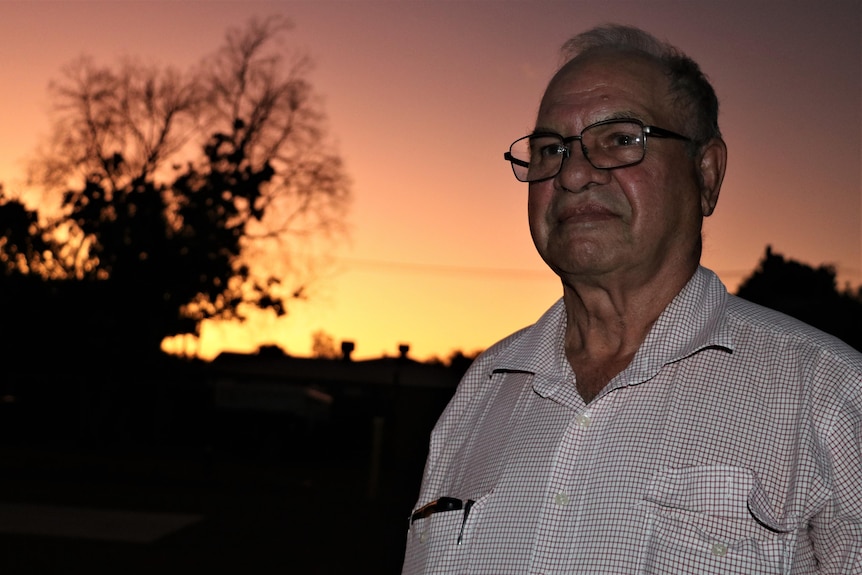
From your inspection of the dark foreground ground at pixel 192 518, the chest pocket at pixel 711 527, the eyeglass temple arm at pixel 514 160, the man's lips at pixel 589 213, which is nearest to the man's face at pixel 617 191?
the man's lips at pixel 589 213

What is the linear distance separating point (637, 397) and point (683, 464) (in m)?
0.18

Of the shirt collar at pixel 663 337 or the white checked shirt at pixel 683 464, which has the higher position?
the shirt collar at pixel 663 337

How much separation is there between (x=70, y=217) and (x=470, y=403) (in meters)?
25.2

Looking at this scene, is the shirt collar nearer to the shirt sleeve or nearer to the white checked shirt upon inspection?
the white checked shirt

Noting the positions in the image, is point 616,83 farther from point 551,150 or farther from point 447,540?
point 447,540

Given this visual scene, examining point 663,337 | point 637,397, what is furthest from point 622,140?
point 637,397

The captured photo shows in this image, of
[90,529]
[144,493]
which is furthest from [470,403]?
[144,493]

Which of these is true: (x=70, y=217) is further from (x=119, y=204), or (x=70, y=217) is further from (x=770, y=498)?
(x=770, y=498)

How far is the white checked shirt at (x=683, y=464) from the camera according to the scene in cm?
177

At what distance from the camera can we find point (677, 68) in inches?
89.6

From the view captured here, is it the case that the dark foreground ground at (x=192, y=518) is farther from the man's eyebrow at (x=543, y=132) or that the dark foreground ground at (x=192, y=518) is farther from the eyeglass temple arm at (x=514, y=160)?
the man's eyebrow at (x=543, y=132)

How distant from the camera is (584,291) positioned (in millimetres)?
2260

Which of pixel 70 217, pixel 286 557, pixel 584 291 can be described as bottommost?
pixel 286 557

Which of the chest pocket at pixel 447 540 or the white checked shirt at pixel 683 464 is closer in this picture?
the white checked shirt at pixel 683 464
